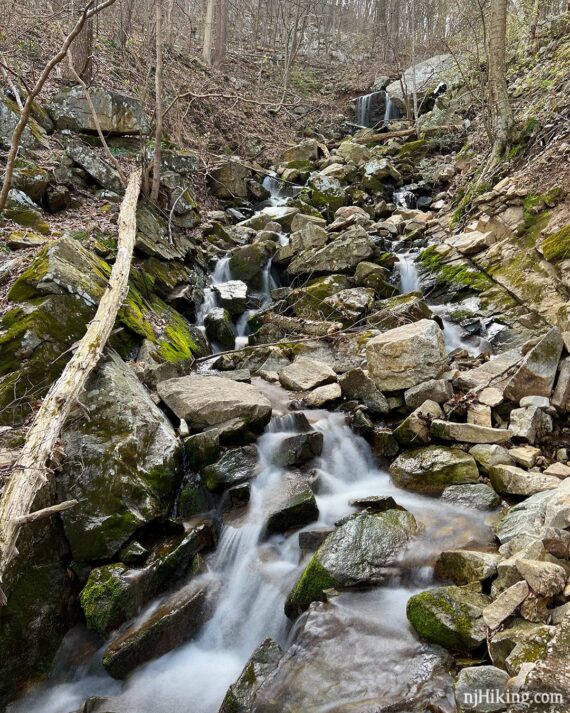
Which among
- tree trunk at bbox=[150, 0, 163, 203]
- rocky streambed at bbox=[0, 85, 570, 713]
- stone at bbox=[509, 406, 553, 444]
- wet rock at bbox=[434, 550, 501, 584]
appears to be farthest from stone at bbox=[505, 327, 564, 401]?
tree trunk at bbox=[150, 0, 163, 203]

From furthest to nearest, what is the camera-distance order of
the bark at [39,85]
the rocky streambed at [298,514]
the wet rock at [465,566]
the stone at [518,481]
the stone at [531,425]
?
1. the bark at [39,85]
2. the stone at [531,425]
3. the stone at [518,481]
4. the wet rock at [465,566]
5. the rocky streambed at [298,514]

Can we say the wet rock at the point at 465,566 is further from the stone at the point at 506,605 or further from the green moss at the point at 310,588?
the green moss at the point at 310,588

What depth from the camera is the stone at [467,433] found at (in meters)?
4.84

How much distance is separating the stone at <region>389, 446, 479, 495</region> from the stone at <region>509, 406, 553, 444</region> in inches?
23.0

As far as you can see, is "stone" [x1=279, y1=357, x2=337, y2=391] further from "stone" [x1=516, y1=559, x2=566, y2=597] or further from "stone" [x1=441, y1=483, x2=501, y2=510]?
"stone" [x1=516, y1=559, x2=566, y2=597]

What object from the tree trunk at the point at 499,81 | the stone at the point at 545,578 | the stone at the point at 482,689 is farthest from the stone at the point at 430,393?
Answer: the tree trunk at the point at 499,81

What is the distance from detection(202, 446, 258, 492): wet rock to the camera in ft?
16.0

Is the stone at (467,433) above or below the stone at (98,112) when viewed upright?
below

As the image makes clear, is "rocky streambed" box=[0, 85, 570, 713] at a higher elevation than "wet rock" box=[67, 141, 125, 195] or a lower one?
lower

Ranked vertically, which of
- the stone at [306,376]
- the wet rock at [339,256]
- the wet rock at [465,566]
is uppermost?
the wet rock at [339,256]

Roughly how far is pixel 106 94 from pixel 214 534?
1006 centimetres

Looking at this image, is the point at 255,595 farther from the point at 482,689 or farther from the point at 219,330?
the point at 219,330

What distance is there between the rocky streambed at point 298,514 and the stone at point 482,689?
11 mm

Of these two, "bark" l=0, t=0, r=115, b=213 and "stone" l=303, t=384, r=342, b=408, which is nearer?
"bark" l=0, t=0, r=115, b=213
